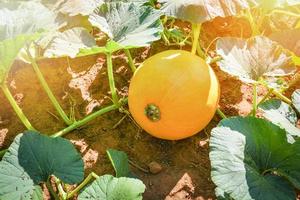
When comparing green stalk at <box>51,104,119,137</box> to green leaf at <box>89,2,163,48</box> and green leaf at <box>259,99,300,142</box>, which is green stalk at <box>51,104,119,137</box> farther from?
green leaf at <box>259,99,300,142</box>

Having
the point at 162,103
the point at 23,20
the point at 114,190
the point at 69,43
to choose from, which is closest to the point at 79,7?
the point at 69,43

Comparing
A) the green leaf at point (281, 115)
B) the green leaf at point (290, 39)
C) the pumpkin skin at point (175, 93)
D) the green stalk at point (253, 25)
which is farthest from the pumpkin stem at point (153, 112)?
the green stalk at point (253, 25)

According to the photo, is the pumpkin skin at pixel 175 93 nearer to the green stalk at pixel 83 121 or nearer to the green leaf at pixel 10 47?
the green stalk at pixel 83 121

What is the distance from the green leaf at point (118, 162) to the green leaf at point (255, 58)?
24.0 inches

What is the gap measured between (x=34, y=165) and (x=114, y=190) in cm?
36

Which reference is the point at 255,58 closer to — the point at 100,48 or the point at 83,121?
the point at 100,48

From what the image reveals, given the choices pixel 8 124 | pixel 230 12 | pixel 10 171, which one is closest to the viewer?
pixel 10 171

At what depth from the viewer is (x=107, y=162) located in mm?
2348

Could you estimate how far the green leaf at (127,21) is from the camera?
2197 mm

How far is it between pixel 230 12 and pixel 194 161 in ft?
2.42

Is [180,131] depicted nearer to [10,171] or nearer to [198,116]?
[198,116]

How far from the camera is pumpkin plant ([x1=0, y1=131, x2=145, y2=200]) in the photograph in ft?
6.01

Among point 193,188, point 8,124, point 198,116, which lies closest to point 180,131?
point 198,116

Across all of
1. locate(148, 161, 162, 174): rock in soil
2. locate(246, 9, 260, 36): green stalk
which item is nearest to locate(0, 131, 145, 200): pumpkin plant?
locate(148, 161, 162, 174): rock in soil
